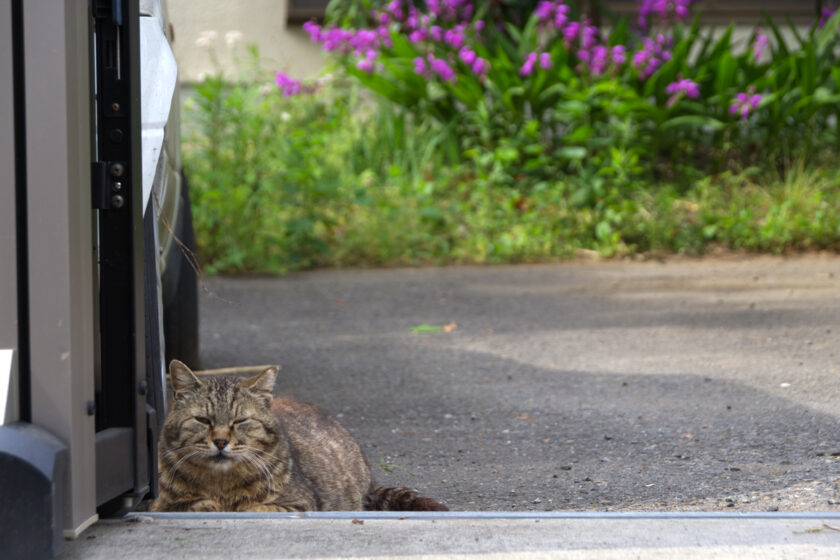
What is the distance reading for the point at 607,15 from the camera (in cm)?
1016

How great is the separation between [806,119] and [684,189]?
1209mm

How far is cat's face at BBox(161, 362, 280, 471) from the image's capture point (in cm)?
285

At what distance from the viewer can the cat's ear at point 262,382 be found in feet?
9.79

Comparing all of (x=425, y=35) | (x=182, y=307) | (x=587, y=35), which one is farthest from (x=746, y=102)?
(x=182, y=307)

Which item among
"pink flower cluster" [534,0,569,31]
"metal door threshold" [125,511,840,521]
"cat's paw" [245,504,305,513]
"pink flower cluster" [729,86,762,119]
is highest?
"pink flower cluster" [534,0,569,31]

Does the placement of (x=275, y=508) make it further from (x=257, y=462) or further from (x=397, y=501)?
(x=397, y=501)

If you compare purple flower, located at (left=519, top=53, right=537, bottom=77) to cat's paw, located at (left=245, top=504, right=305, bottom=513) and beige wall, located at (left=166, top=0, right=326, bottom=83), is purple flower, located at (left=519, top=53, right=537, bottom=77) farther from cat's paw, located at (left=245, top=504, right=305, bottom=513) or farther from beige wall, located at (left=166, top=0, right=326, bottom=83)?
cat's paw, located at (left=245, top=504, right=305, bottom=513)

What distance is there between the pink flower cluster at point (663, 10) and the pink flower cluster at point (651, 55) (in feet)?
0.72

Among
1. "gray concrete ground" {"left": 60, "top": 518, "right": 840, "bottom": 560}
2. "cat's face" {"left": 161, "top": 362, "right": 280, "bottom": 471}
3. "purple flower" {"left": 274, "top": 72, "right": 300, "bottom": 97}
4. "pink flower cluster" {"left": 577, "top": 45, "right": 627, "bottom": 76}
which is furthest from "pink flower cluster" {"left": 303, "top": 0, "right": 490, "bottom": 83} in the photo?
"gray concrete ground" {"left": 60, "top": 518, "right": 840, "bottom": 560}

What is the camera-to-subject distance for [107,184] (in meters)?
2.37

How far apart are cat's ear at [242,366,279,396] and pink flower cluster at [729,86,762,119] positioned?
6.39m

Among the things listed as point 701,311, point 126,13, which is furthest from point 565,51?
point 126,13

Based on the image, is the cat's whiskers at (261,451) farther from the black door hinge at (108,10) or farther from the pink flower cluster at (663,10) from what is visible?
the pink flower cluster at (663,10)

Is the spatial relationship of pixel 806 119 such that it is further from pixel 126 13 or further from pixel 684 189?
pixel 126 13
